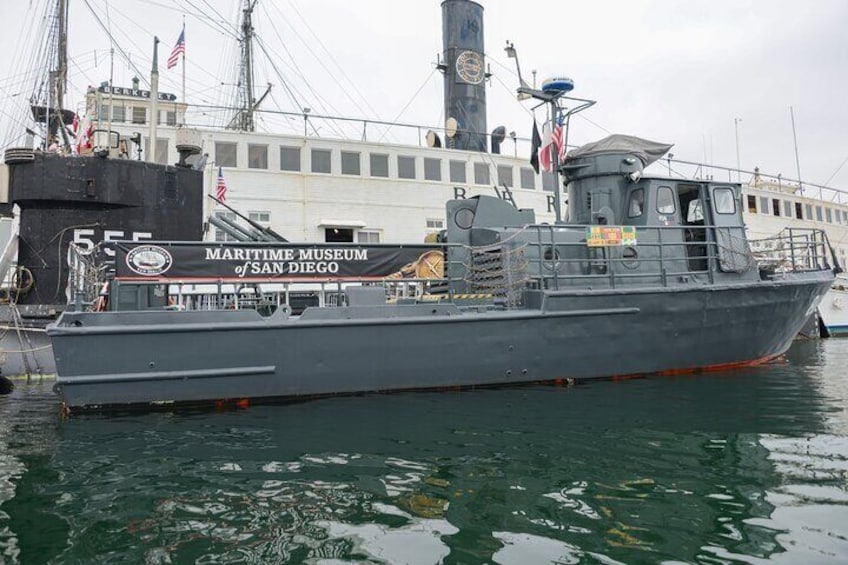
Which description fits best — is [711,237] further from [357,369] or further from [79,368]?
[79,368]

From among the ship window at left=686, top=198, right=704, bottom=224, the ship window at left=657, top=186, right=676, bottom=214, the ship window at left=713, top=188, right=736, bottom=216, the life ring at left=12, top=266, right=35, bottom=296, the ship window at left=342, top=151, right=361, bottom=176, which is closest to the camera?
the life ring at left=12, top=266, right=35, bottom=296

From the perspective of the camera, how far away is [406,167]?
60.5ft

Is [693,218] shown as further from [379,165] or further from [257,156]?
[257,156]

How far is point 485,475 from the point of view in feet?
14.7

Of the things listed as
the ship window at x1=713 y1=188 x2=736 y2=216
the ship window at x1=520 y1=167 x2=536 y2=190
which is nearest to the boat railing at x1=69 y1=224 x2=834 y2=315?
the ship window at x1=713 y1=188 x2=736 y2=216

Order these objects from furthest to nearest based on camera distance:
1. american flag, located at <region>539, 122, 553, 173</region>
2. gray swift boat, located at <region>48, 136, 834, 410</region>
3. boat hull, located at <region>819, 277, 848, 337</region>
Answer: boat hull, located at <region>819, 277, 848, 337</region> → american flag, located at <region>539, 122, 553, 173</region> → gray swift boat, located at <region>48, 136, 834, 410</region>

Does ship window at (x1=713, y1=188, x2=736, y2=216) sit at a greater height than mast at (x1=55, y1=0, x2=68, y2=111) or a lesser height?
lesser

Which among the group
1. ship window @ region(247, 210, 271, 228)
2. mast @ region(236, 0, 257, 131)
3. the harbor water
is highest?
mast @ region(236, 0, 257, 131)

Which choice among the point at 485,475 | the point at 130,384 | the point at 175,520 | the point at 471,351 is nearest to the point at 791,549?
the point at 485,475

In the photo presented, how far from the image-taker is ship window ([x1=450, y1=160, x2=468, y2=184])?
61.9 ft

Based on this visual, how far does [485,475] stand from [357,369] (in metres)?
3.53

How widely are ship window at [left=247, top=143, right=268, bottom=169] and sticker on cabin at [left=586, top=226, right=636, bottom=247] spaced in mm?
11513

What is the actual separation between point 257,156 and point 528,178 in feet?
30.6

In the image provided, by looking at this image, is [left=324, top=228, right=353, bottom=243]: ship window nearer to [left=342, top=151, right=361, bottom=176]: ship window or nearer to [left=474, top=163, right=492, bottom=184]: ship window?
[left=342, top=151, right=361, bottom=176]: ship window
